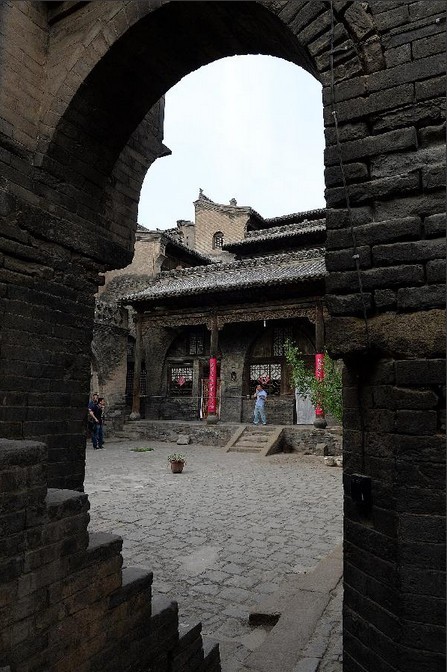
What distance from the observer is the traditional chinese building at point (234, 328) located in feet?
57.7

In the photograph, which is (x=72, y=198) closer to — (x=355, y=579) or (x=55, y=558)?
(x=55, y=558)

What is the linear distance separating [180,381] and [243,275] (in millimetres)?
5834

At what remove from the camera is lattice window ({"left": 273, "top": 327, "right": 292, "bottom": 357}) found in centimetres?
1958

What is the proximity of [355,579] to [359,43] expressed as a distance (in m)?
3.12

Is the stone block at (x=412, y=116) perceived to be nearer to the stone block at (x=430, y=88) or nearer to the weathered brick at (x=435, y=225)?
the stone block at (x=430, y=88)

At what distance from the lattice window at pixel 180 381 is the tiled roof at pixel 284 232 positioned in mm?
6737

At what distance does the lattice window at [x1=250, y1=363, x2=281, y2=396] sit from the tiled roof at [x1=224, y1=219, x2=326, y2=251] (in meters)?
6.49

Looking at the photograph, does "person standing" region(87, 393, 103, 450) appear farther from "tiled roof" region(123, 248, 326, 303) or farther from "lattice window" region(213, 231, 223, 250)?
"lattice window" region(213, 231, 223, 250)

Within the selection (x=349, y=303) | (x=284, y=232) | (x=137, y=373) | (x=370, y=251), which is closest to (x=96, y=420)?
(x=137, y=373)

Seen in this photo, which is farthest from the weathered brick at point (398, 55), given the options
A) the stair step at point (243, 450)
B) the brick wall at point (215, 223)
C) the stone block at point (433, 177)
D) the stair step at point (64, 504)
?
the brick wall at point (215, 223)

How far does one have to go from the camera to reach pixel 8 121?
405 centimetres

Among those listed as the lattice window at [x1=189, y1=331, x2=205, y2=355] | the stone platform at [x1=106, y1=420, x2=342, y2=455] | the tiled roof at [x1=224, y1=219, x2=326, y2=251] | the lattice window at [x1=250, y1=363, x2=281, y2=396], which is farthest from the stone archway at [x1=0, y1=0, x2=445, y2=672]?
the tiled roof at [x1=224, y1=219, x2=326, y2=251]

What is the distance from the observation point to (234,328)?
2038 cm

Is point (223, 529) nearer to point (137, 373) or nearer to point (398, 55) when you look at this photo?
point (398, 55)
